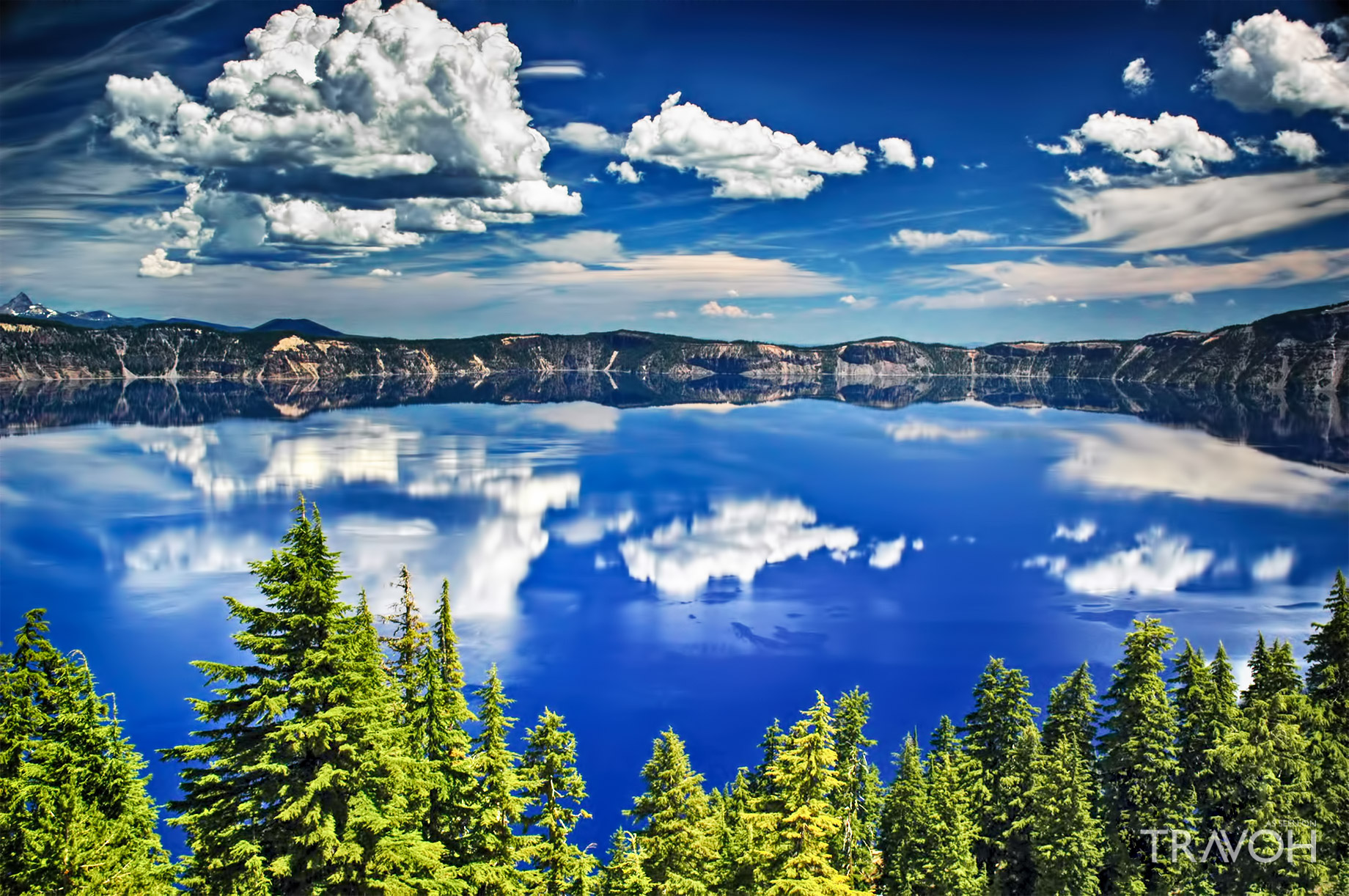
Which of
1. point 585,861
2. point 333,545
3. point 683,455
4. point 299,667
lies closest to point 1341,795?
point 585,861

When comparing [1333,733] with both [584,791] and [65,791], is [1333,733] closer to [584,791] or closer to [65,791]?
[584,791]

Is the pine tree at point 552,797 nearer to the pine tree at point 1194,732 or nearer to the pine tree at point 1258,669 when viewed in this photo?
the pine tree at point 1194,732

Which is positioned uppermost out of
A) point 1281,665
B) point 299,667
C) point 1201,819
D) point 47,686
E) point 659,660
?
point 299,667

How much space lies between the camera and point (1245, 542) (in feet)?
328

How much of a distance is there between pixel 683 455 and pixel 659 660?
116293 mm

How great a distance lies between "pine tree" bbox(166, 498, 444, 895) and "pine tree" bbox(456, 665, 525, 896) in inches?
158

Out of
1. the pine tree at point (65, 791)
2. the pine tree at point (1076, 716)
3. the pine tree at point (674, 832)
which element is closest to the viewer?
the pine tree at point (65, 791)

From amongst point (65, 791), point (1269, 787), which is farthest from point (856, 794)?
point (65, 791)

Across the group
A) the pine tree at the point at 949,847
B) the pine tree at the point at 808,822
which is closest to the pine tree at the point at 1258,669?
the pine tree at the point at 949,847

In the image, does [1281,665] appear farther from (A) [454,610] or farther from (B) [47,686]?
(A) [454,610]

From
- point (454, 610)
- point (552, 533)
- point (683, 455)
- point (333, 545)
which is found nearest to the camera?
point (454, 610)

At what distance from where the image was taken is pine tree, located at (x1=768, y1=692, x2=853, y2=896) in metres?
18.7

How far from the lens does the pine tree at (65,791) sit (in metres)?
16.1

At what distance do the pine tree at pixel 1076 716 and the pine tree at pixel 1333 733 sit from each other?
7.66 metres
